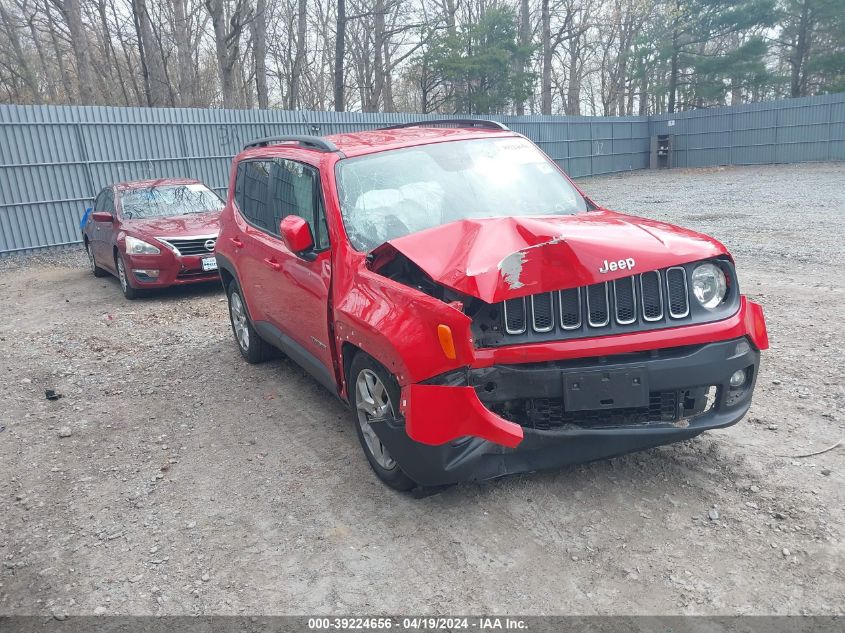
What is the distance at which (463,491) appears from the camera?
11.6ft

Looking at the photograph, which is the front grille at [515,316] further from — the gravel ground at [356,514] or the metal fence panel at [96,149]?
the metal fence panel at [96,149]

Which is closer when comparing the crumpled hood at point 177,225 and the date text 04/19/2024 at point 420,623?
the date text 04/19/2024 at point 420,623

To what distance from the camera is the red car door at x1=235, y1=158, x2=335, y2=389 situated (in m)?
4.14

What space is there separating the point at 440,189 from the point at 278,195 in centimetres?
144

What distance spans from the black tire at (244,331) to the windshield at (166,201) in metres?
4.28

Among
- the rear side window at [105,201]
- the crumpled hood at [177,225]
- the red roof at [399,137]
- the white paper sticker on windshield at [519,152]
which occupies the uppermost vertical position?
the red roof at [399,137]

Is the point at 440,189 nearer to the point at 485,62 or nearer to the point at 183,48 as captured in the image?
the point at 183,48

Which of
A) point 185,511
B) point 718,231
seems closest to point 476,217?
point 185,511

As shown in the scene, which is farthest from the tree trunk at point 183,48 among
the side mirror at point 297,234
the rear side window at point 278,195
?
the side mirror at point 297,234

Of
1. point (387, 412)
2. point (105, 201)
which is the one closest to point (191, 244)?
point (105, 201)

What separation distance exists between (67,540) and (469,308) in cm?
242

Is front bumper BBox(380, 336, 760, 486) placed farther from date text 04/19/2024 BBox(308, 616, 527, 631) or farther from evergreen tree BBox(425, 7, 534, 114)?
evergreen tree BBox(425, 7, 534, 114)

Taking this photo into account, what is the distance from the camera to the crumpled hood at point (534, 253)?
9.87 feet

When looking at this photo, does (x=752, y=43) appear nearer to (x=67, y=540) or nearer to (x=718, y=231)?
(x=718, y=231)
